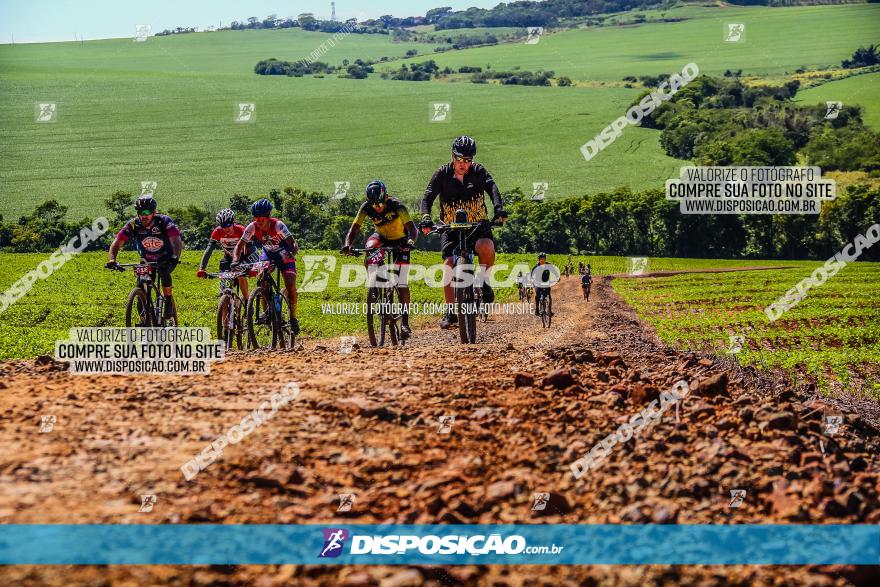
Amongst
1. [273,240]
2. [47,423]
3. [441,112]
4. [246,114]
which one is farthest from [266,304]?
[246,114]

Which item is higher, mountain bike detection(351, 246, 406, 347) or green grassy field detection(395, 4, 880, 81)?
green grassy field detection(395, 4, 880, 81)

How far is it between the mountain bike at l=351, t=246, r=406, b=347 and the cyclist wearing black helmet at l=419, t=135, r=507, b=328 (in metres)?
0.93

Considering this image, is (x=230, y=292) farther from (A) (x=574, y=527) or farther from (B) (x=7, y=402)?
(A) (x=574, y=527)

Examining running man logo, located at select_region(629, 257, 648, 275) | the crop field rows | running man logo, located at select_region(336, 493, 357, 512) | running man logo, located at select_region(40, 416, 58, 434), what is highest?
running man logo, located at select_region(40, 416, 58, 434)

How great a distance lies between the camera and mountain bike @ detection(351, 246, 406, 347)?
14.2m

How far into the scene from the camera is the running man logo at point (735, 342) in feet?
82.7

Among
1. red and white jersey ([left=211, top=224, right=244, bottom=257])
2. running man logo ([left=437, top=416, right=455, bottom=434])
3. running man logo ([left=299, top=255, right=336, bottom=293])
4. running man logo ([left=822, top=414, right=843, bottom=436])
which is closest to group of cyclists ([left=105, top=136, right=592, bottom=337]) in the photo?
red and white jersey ([left=211, top=224, right=244, bottom=257])

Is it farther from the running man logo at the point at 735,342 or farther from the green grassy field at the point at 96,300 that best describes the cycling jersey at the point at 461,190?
the running man logo at the point at 735,342

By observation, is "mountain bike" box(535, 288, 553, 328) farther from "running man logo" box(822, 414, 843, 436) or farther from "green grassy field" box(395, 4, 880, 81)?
"green grassy field" box(395, 4, 880, 81)

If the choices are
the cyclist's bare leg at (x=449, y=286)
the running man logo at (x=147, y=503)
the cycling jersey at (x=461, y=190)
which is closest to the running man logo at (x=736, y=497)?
the running man logo at (x=147, y=503)

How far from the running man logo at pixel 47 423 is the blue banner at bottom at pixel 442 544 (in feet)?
6.56

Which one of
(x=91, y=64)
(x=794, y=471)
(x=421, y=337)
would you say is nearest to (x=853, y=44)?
(x=91, y=64)

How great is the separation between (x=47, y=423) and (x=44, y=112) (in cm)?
12813

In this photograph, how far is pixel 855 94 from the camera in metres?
148
